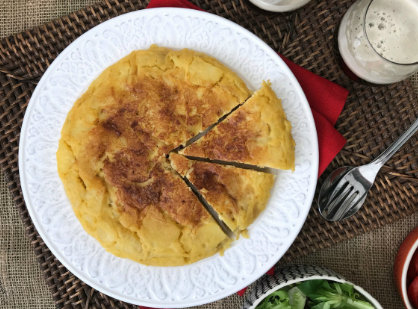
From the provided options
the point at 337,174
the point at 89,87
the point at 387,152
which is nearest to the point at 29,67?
the point at 89,87

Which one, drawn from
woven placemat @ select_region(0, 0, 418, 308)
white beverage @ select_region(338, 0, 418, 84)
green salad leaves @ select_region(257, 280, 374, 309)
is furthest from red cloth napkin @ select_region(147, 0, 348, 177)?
green salad leaves @ select_region(257, 280, 374, 309)

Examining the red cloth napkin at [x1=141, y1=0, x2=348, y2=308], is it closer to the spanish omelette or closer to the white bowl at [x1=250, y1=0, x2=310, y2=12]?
the white bowl at [x1=250, y1=0, x2=310, y2=12]

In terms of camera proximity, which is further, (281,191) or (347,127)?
(347,127)

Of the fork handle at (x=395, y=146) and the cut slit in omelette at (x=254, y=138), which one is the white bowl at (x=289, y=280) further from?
the fork handle at (x=395, y=146)

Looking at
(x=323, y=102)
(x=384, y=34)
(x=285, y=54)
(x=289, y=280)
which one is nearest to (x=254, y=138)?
(x=323, y=102)

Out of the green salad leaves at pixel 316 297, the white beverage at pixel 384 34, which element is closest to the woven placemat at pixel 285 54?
the white beverage at pixel 384 34

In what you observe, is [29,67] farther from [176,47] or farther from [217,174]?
[217,174]

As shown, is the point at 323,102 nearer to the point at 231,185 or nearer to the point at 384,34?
the point at 384,34
